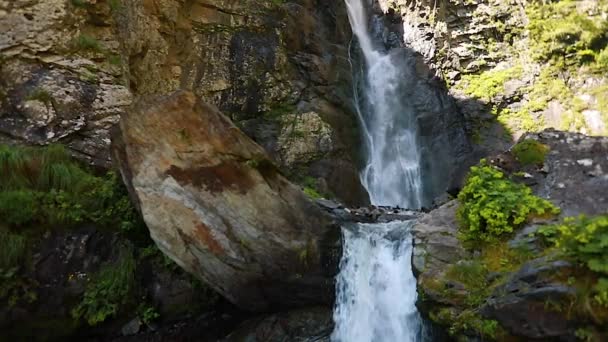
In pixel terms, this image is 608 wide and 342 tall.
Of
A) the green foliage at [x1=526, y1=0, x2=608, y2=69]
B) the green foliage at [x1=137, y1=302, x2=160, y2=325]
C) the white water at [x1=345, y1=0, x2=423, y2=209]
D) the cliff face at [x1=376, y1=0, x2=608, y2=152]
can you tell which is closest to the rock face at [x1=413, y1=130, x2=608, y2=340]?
the green foliage at [x1=137, y1=302, x2=160, y2=325]

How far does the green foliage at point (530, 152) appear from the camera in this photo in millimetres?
5422

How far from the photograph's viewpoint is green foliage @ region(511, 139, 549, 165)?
5422mm

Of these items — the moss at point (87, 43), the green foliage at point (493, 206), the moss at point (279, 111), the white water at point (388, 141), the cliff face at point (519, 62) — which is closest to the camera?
the green foliage at point (493, 206)

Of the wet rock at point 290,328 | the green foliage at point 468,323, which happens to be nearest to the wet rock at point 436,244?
the green foliage at point 468,323

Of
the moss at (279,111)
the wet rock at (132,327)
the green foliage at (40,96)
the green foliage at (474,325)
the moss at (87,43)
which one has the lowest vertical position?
the wet rock at (132,327)

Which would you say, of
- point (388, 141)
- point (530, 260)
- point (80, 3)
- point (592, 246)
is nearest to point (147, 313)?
point (530, 260)

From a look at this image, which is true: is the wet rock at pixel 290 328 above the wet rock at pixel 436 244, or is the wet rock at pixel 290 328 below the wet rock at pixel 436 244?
below

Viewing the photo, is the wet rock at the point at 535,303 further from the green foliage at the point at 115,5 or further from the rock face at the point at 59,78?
the green foliage at the point at 115,5

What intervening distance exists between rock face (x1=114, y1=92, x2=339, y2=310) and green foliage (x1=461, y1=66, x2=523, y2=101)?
1106 cm

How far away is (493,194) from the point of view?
16.1ft

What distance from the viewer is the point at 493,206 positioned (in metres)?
4.79

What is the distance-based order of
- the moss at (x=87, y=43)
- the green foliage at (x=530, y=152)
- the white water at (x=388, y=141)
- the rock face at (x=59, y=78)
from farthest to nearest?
the white water at (x=388, y=141), the moss at (x=87, y=43), the rock face at (x=59, y=78), the green foliage at (x=530, y=152)

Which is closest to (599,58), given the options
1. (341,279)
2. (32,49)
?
(341,279)

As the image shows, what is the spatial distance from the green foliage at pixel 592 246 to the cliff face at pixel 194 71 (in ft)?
22.5
